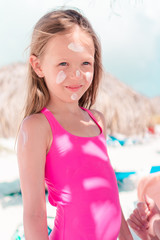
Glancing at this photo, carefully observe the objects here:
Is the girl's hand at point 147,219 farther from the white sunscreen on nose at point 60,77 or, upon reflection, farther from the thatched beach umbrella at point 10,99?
the thatched beach umbrella at point 10,99

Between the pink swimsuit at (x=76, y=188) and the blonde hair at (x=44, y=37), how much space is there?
10 cm

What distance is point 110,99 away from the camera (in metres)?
5.52

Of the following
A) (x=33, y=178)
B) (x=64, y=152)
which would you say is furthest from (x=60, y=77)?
(x=33, y=178)

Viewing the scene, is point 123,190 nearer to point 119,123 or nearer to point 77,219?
point 77,219

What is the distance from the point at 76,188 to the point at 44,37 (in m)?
0.59

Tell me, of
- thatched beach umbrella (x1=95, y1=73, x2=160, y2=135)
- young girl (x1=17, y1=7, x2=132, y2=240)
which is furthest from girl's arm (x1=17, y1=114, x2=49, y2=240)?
thatched beach umbrella (x1=95, y1=73, x2=160, y2=135)

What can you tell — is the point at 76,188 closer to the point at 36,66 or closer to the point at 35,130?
the point at 35,130

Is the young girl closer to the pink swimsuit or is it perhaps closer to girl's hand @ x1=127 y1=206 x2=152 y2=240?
the pink swimsuit

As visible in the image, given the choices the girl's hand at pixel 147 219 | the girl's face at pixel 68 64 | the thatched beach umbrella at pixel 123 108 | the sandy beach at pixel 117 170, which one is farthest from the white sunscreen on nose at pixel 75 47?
the thatched beach umbrella at pixel 123 108

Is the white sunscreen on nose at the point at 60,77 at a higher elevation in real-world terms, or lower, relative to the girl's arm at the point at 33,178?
higher

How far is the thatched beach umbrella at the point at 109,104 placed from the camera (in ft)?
17.4

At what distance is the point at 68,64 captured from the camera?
117 centimetres

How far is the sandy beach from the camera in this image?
2.37m

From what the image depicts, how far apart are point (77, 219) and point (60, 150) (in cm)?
27
